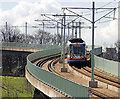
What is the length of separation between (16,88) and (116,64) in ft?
151

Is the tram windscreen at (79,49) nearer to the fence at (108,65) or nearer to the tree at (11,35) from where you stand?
the fence at (108,65)

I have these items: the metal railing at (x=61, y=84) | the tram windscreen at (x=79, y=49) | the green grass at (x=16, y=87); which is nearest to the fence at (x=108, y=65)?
the tram windscreen at (x=79, y=49)

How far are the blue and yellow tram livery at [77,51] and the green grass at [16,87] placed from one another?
34.0 m

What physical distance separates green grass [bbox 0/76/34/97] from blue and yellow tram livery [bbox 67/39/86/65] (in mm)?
33982

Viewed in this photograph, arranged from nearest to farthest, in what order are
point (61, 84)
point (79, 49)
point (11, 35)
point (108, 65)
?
point (61, 84) → point (108, 65) → point (79, 49) → point (11, 35)

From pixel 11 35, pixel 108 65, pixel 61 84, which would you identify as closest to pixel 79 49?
pixel 108 65

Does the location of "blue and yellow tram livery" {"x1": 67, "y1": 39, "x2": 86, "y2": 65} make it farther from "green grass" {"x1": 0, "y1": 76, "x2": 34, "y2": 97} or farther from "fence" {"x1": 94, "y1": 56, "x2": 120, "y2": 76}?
"green grass" {"x1": 0, "y1": 76, "x2": 34, "y2": 97}

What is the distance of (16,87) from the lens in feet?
244

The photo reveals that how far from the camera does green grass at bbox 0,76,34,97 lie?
69875mm

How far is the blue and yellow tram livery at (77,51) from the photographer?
36938 mm

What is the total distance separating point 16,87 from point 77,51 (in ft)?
133

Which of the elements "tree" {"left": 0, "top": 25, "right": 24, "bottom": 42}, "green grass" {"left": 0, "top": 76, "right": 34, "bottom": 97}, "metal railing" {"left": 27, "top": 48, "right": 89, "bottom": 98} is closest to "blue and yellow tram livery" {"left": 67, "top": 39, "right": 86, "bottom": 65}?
"metal railing" {"left": 27, "top": 48, "right": 89, "bottom": 98}

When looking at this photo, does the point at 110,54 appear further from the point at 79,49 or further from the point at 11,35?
the point at 79,49

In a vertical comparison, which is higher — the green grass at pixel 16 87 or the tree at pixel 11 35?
the tree at pixel 11 35
